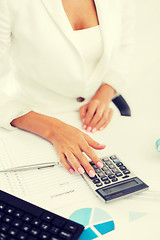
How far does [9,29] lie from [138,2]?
0.71 metres

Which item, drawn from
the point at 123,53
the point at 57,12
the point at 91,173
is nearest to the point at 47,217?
the point at 91,173

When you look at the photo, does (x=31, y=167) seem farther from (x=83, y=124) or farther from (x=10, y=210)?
(x=83, y=124)

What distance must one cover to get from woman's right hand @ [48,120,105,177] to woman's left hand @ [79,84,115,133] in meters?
0.08

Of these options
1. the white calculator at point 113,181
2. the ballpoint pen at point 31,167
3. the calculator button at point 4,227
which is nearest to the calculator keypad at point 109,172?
the white calculator at point 113,181

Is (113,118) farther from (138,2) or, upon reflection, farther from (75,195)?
(138,2)

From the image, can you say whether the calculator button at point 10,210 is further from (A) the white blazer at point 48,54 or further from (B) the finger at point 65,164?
(A) the white blazer at point 48,54

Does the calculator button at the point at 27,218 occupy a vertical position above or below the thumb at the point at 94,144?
above

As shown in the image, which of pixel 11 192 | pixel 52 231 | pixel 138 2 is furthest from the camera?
pixel 138 2

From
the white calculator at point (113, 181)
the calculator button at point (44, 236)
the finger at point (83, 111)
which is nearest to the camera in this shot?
the calculator button at point (44, 236)

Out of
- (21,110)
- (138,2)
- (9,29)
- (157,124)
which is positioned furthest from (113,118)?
(138,2)

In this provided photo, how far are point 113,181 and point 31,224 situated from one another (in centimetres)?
22

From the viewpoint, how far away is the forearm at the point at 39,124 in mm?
898

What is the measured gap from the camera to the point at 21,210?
612 millimetres

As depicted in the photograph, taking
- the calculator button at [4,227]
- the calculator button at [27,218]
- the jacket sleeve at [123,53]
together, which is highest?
the jacket sleeve at [123,53]
